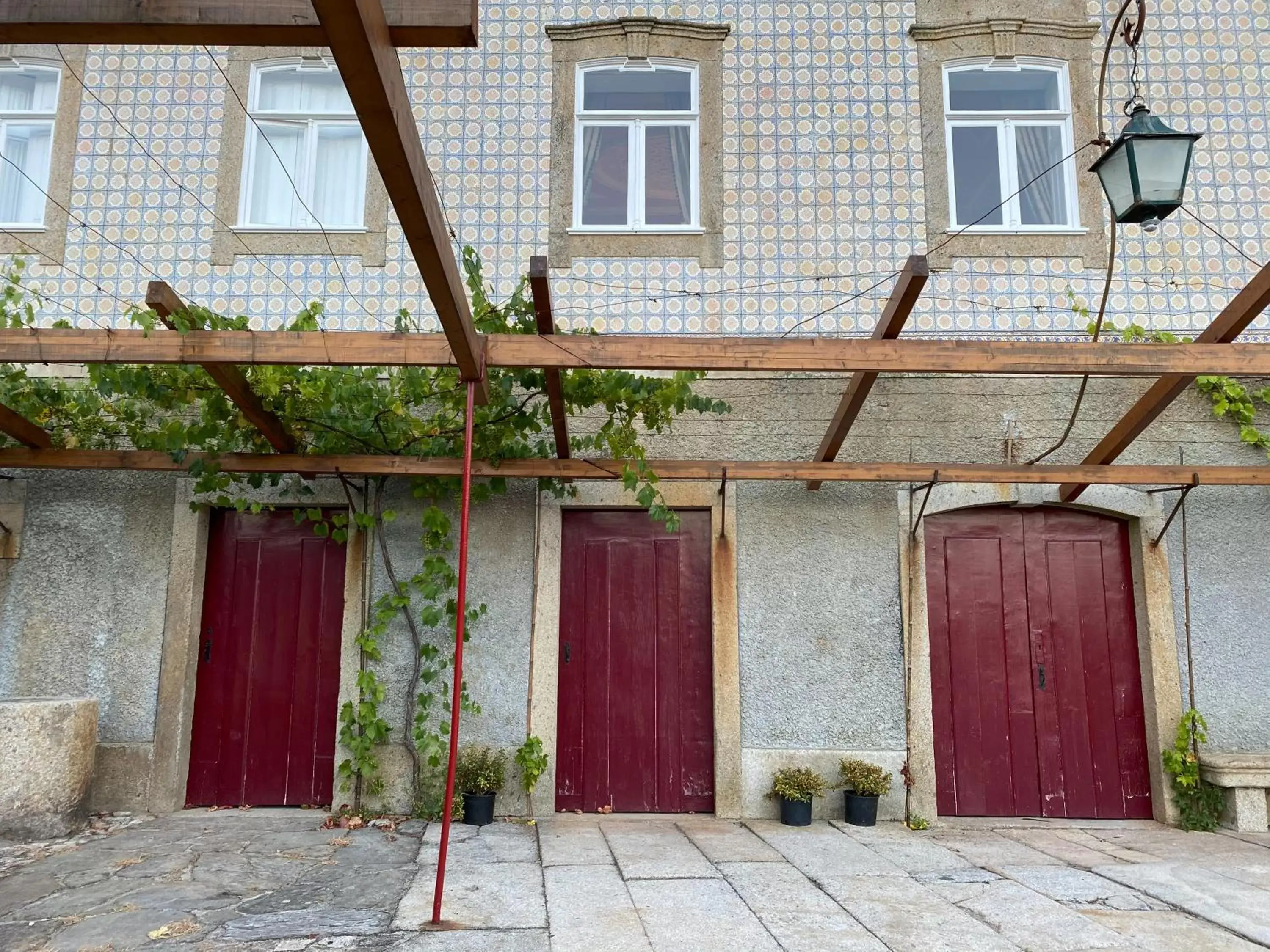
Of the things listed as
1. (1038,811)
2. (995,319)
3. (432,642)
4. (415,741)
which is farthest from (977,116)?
(415,741)

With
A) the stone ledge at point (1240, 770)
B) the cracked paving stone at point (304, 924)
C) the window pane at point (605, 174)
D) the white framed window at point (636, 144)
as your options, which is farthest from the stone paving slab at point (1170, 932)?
the window pane at point (605, 174)

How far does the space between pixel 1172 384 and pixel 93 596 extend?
6190 millimetres

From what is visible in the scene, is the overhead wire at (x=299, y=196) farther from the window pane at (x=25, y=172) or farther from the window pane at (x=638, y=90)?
the window pane at (x=638, y=90)

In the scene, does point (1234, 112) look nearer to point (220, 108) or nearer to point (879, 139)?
point (879, 139)

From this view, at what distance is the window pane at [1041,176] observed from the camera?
633 centimetres

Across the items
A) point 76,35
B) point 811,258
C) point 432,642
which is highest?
point 811,258

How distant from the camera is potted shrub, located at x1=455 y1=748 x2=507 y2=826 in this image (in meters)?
5.32

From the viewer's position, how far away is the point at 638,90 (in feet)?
21.5

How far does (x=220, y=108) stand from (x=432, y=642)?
12.6 feet

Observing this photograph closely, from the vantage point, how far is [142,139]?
6348 mm

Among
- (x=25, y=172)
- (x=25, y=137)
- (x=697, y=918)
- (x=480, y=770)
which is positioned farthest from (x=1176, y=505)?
(x=25, y=137)

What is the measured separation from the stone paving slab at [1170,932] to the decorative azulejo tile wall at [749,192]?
11.5 ft

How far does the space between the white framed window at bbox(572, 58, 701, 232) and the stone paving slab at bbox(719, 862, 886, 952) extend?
3.97m

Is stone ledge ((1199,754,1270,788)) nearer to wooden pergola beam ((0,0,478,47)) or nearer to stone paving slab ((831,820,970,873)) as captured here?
stone paving slab ((831,820,970,873))
